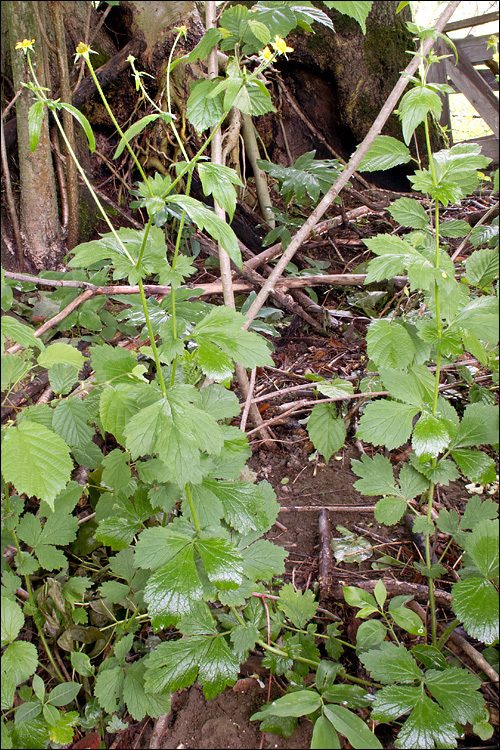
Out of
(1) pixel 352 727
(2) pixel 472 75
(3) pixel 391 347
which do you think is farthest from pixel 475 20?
(1) pixel 352 727

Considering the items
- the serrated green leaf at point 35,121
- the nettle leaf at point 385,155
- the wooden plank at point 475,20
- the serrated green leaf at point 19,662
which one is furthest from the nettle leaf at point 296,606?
the wooden plank at point 475,20

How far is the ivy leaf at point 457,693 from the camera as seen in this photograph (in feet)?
3.50

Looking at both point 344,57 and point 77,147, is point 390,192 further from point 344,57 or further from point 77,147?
point 77,147

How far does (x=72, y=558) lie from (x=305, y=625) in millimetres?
818

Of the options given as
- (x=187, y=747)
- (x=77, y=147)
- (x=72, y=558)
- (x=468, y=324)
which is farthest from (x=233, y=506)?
(x=77, y=147)

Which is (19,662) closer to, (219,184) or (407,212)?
(219,184)

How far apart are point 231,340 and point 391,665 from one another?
829mm

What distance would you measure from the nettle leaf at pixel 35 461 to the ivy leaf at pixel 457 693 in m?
0.93

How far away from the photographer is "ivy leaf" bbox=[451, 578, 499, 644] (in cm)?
102

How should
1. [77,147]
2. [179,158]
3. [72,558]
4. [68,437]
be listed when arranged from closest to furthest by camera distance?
[68,437] → [72,558] → [77,147] → [179,158]

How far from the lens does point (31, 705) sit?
4.04 feet

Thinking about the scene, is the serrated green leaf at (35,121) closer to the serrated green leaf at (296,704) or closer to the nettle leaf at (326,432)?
the nettle leaf at (326,432)

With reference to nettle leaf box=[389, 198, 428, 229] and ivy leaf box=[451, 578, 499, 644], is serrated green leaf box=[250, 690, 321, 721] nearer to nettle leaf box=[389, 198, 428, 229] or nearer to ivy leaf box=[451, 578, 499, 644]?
ivy leaf box=[451, 578, 499, 644]

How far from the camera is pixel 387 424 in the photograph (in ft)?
4.04
